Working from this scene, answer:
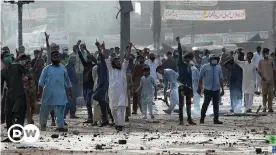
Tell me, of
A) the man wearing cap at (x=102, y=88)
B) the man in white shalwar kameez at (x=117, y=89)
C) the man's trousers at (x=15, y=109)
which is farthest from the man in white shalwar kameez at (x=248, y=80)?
the man's trousers at (x=15, y=109)

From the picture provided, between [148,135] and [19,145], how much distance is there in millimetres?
2709

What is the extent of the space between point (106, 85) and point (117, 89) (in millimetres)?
729

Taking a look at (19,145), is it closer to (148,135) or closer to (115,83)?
(148,135)

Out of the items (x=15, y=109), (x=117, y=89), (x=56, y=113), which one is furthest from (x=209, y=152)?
(x=117, y=89)

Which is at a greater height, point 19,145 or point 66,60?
point 66,60

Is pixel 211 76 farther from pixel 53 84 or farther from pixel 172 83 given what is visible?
pixel 53 84

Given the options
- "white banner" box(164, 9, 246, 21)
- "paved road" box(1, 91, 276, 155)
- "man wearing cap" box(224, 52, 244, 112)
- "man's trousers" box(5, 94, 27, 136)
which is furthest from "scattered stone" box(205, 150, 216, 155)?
"white banner" box(164, 9, 246, 21)

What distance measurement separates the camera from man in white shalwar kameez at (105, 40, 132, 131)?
→ 1472 cm

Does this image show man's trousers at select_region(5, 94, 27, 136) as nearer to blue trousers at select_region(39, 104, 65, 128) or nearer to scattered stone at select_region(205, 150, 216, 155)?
blue trousers at select_region(39, 104, 65, 128)

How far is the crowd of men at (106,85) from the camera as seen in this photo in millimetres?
13320

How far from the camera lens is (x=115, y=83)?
14836mm

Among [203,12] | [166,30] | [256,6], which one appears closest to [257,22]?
[256,6]

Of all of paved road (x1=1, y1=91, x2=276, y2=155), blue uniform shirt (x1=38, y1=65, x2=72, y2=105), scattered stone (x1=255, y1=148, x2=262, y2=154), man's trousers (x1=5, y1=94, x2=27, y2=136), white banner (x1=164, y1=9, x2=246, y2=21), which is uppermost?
white banner (x1=164, y1=9, x2=246, y2=21)

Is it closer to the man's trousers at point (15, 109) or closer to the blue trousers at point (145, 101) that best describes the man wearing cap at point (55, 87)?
the man's trousers at point (15, 109)
